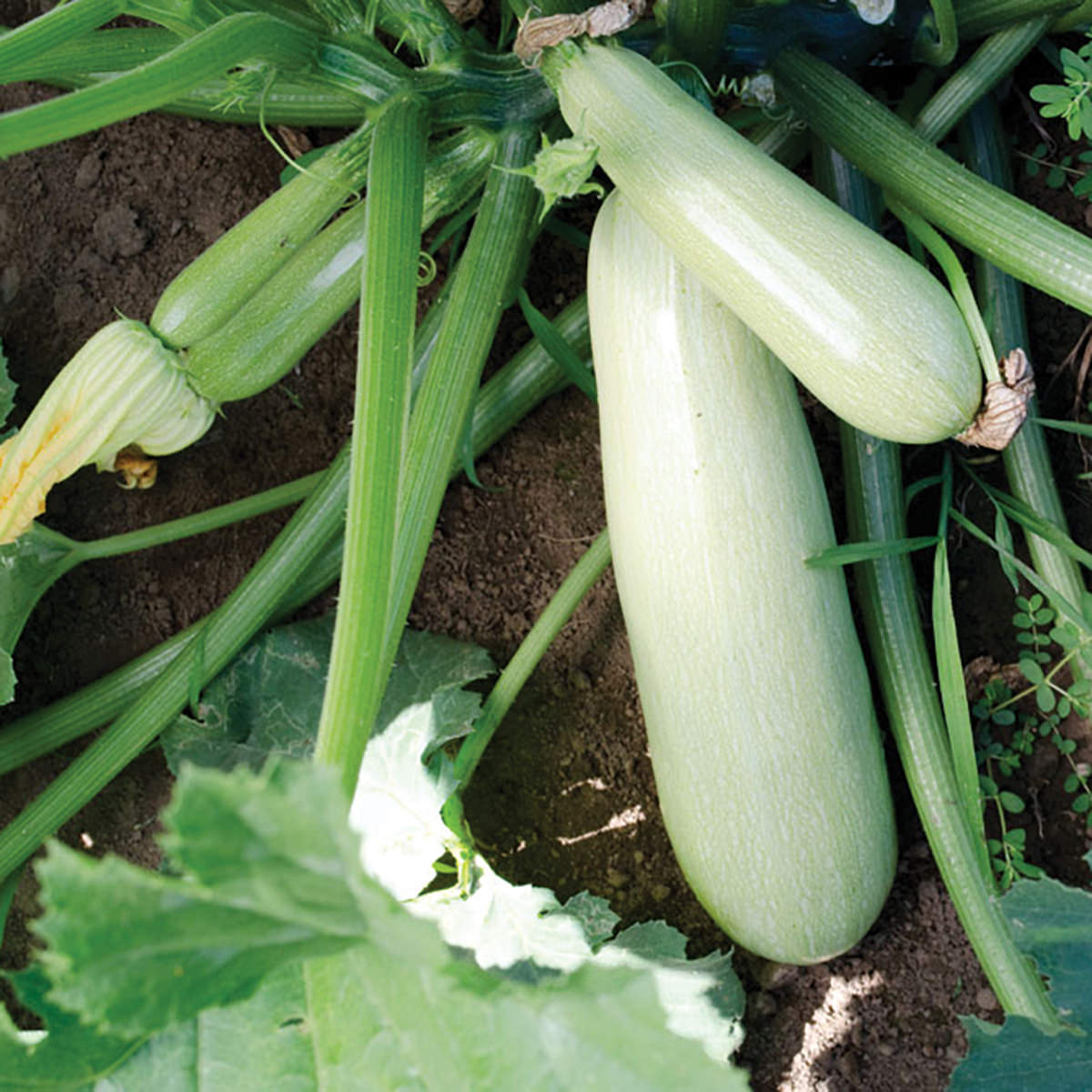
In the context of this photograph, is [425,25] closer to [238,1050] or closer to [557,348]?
[557,348]

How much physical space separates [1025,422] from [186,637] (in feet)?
4.03

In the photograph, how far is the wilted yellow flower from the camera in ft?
4.77

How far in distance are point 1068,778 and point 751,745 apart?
0.50m

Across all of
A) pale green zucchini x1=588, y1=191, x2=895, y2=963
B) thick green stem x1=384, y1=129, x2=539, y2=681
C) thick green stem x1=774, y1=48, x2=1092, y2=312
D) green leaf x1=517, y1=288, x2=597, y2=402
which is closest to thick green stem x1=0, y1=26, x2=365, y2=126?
thick green stem x1=384, y1=129, x2=539, y2=681

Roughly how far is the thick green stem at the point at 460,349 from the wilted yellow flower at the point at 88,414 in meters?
0.32

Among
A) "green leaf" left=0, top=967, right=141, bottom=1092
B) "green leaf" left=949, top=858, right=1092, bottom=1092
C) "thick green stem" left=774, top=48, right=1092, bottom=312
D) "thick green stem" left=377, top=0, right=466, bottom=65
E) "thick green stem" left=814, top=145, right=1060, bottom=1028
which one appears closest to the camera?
"green leaf" left=0, top=967, right=141, bottom=1092

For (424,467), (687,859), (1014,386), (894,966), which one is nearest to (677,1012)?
(687,859)

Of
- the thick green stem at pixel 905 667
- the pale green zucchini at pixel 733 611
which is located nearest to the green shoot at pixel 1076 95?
the thick green stem at pixel 905 667

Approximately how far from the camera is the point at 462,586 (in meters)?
1.95

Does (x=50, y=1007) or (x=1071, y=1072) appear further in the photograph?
(x=1071, y=1072)

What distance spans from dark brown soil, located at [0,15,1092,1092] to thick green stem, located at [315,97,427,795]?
571mm

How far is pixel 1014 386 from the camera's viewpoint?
1294mm

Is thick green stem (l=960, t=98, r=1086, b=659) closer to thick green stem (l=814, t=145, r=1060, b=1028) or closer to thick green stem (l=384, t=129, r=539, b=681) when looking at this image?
thick green stem (l=814, t=145, r=1060, b=1028)

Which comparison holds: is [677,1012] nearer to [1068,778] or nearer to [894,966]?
[894,966]
